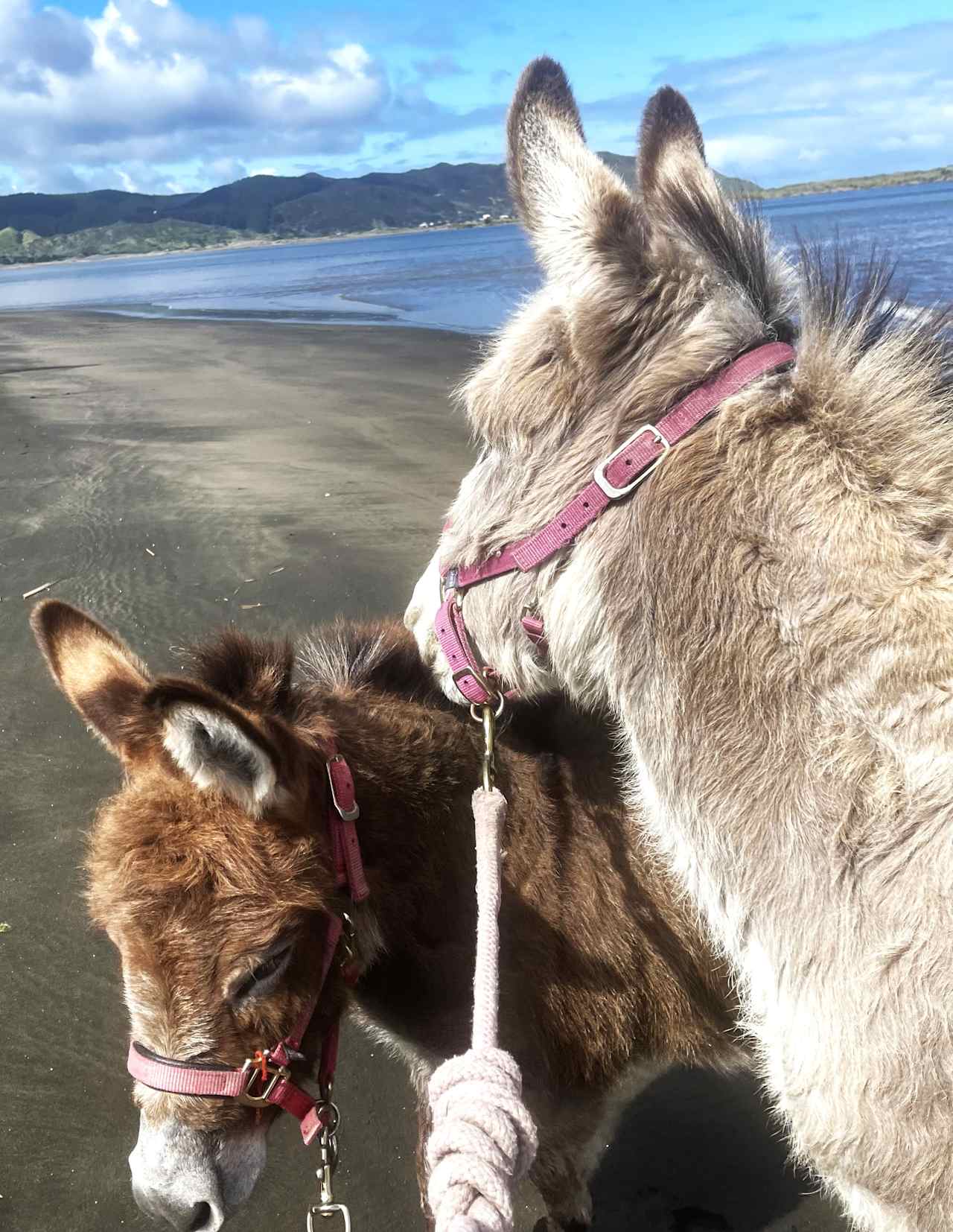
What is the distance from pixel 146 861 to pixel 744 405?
1745mm

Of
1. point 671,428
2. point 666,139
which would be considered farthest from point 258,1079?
point 666,139

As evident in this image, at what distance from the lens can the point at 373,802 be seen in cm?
249

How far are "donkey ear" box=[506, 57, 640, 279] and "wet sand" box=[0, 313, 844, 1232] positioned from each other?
10.9ft

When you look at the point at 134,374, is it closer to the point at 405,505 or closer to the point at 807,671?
the point at 405,505


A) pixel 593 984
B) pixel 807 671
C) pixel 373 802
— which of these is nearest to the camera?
pixel 807 671

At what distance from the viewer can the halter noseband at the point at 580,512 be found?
195cm

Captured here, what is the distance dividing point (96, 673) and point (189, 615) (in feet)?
14.0

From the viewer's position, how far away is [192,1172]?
6.82 ft

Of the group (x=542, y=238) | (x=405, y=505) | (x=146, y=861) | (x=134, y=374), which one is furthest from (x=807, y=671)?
(x=134, y=374)

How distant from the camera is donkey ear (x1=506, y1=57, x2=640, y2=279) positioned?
6.74 ft

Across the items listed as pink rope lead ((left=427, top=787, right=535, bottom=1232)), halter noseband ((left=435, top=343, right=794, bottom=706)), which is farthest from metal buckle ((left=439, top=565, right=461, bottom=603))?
pink rope lead ((left=427, top=787, right=535, bottom=1232))

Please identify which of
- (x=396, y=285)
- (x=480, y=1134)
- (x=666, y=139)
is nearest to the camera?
(x=480, y=1134)

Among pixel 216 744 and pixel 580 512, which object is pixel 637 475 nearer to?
pixel 580 512

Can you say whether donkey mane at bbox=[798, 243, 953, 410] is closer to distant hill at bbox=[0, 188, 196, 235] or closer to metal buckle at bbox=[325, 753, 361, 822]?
metal buckle at bbox=[325, 753, 361, 822]
